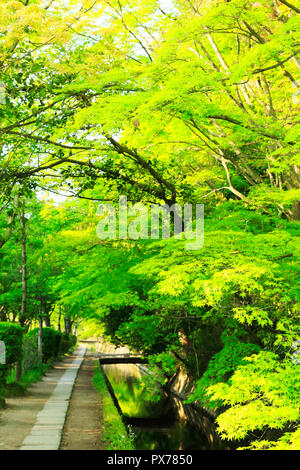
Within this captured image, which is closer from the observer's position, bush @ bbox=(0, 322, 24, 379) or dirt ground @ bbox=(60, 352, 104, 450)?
dirt ground @ bbox=(60, 352, 104, 450)

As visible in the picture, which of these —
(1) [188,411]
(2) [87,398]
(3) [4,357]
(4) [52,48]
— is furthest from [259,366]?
(1) [188,411]

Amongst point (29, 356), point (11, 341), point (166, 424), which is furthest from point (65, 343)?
point (11, 341)

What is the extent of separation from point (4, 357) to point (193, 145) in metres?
8.80

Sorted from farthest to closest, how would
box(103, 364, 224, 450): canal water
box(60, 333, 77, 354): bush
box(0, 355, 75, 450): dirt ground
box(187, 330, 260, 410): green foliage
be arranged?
box(60, 333, 77, 354): bush
box(103, 364, 224, 450): canal water
box(187, 330, 260, 410): green foliage
box(0, 355, 75, 450): dirt ground

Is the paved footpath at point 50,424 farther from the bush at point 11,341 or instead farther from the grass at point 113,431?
the bush at point 11,341

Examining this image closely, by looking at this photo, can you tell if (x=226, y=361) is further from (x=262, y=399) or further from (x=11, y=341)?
(x=11, y=341)

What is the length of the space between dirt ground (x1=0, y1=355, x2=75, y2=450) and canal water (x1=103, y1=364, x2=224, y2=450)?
105 inches

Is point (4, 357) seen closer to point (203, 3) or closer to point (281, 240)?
point (281, 240)

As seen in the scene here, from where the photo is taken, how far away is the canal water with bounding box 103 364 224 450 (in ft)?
48.8

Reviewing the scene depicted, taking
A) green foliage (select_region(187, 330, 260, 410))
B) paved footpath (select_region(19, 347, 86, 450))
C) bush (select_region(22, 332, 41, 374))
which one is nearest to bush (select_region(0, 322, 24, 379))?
paved footpath (select_region(19, 347, 86, 450))

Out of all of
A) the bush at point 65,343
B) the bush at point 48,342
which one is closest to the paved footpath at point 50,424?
the bush at point 48,342

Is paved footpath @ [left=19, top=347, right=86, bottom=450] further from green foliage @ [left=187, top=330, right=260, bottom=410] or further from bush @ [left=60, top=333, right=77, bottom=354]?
bush @ [left=60, top=333, right=77, bottom=354]

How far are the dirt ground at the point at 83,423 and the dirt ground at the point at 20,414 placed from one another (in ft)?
2.99
